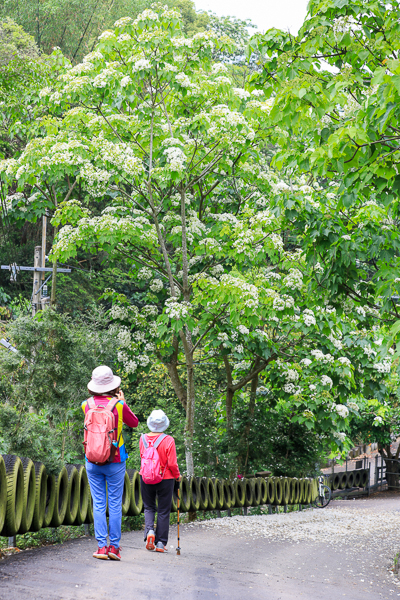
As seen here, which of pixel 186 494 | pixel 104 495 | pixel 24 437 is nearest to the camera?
pixel 104 495

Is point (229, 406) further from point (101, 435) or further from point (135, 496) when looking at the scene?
point (101, 435)

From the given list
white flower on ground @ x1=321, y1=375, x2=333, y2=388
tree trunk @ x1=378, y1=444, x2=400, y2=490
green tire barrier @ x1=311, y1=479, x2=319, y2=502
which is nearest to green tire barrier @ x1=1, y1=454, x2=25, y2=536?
white flower on ground @ x1=321, y1=375, x2=333, y2=388

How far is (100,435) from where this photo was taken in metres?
5.07

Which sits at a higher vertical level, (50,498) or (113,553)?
(50,498)

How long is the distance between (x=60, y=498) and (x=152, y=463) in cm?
115

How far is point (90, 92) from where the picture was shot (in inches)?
398

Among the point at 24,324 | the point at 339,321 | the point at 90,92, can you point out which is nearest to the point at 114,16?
the point at 90,92

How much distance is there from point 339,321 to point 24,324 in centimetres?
605

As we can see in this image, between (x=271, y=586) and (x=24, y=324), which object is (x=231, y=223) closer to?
(x=24, y=324)

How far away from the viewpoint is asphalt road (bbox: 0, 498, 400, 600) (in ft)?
14.8

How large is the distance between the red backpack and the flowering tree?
14.5 feet

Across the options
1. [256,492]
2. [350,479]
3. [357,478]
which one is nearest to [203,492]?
[256,492]

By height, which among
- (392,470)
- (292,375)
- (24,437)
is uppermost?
(292,375)

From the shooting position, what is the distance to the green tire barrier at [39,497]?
559cm
